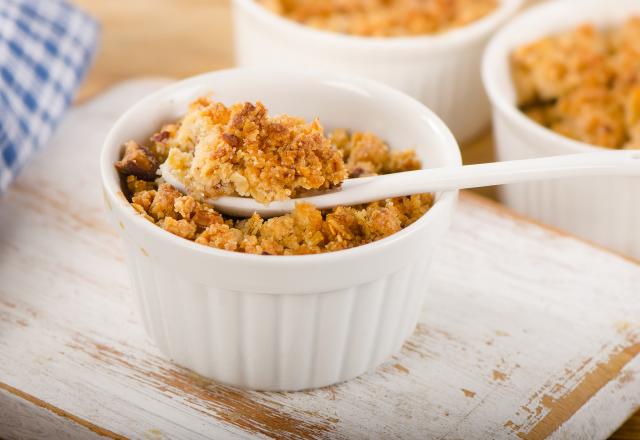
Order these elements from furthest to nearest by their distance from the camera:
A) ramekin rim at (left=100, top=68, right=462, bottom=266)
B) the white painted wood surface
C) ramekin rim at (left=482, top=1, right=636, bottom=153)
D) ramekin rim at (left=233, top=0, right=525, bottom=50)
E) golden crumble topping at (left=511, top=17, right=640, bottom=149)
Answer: ramekin rim at (left=233, top=0, right=525, bottom=50)
golden crumble topping at (left=511, top=17, right=640, bottom=149)
ramekin rim at (left=482, top=1, right=636, bottom=153)
the white painted wood surface
ramekin rim at (left=100, top=68, right=462, bottom=266)

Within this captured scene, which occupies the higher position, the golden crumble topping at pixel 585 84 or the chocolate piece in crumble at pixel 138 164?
the chocolate piece in crumble at pixel 138 164

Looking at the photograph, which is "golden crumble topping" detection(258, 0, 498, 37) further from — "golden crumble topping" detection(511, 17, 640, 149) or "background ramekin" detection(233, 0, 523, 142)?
"golden crumble topping" detection(511, 17, 640, 149)

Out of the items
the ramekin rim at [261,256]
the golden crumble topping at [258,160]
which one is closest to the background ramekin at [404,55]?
the ramekin rim at [261,256]

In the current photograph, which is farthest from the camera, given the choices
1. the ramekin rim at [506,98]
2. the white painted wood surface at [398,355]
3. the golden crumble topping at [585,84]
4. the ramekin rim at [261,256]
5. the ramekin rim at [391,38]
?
the ramekin rim at [391,38]

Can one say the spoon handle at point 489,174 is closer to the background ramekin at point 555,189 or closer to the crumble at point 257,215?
the crumble at point 257,215

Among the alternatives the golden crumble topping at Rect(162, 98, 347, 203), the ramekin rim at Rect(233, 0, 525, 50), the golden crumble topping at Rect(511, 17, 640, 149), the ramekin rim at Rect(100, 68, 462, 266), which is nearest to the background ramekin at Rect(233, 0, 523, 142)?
the ramekin rim at Rect(233, 0, 525, 50)

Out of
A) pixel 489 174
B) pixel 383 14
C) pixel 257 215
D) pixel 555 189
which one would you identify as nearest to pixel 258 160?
pixel 257 215
